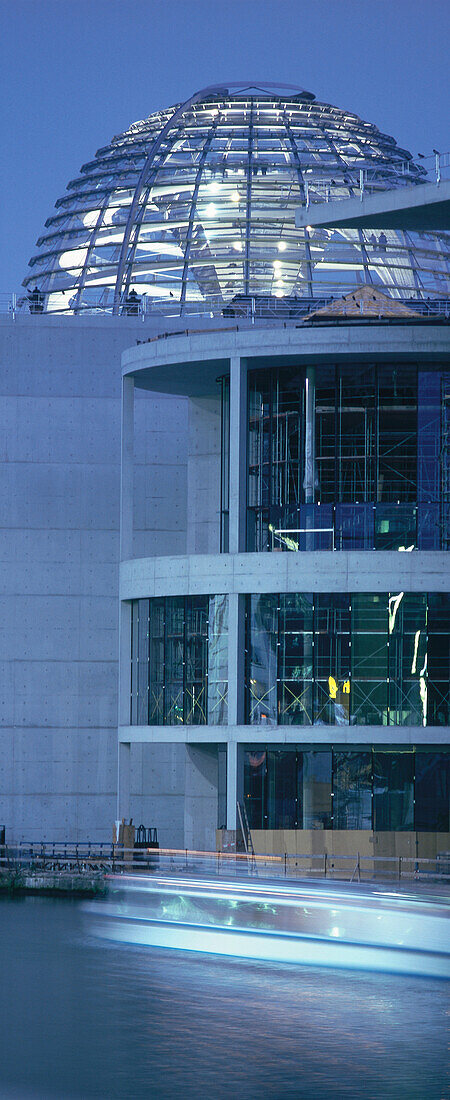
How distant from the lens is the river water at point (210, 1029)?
2497cm

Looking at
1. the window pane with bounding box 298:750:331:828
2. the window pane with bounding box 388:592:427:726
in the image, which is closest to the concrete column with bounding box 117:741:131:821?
the window pane with bounding box 298:750:331:828

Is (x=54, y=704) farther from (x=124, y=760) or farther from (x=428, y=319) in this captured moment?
(x=428, y=319)

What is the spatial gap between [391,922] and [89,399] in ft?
126

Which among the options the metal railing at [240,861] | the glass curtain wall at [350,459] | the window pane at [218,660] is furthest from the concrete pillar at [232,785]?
the glass curtain wall at [350,459]

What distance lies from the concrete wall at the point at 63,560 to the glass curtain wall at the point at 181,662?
4.05m

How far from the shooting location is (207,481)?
64750 mm

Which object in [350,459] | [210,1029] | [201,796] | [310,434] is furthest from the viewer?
[201,796]

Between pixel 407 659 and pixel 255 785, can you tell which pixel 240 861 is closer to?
pixel 255 785

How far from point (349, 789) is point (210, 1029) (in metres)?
27.4

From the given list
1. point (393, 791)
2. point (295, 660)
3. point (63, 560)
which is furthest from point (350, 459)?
point (63, 560)

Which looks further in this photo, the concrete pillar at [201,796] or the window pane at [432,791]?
the concrete pillar at [201,796]

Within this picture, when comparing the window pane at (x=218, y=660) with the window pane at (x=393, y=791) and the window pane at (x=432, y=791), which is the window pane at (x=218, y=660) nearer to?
the window pane at (x=393, y=791)

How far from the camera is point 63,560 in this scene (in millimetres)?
64625

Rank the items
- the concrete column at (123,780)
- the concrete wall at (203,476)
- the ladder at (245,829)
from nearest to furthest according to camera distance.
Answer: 1. the ladder at (245,829)
2. the concrete column at (123,780)
3. the concrete wall at (203,476)
